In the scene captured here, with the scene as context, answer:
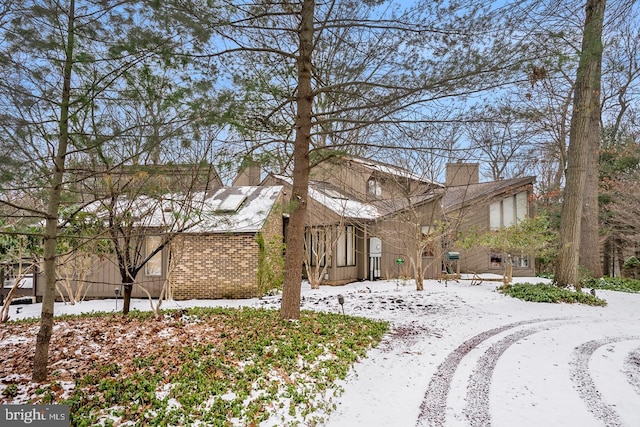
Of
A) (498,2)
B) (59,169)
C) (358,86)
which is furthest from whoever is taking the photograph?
(358,86)

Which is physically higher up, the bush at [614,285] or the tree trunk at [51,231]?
the tree trunk at [51,231]

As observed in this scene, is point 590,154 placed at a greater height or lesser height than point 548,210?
greater

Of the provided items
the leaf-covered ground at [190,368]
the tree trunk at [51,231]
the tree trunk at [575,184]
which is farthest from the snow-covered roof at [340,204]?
the tree trunk at [51,231]

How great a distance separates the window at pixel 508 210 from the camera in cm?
1619

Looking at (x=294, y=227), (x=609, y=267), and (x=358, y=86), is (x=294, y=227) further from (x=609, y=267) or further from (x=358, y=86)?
(x=609, y=267)

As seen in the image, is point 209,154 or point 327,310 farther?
point 327,310

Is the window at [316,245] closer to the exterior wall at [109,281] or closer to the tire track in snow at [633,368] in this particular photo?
the exterior wall at [109,281]

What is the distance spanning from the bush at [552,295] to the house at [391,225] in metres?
2.71

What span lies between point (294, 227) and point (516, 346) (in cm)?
399

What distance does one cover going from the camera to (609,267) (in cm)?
2177

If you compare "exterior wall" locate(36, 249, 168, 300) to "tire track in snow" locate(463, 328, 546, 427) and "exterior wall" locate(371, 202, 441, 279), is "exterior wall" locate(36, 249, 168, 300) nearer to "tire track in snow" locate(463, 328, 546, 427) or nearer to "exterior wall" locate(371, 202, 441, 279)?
"exterior wall" locate(371, 202, 441, 279)

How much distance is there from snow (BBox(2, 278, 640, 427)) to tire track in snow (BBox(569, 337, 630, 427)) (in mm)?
10

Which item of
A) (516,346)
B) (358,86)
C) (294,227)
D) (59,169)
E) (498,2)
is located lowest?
(516,346)

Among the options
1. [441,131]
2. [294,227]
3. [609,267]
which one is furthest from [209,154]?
[609,267]
